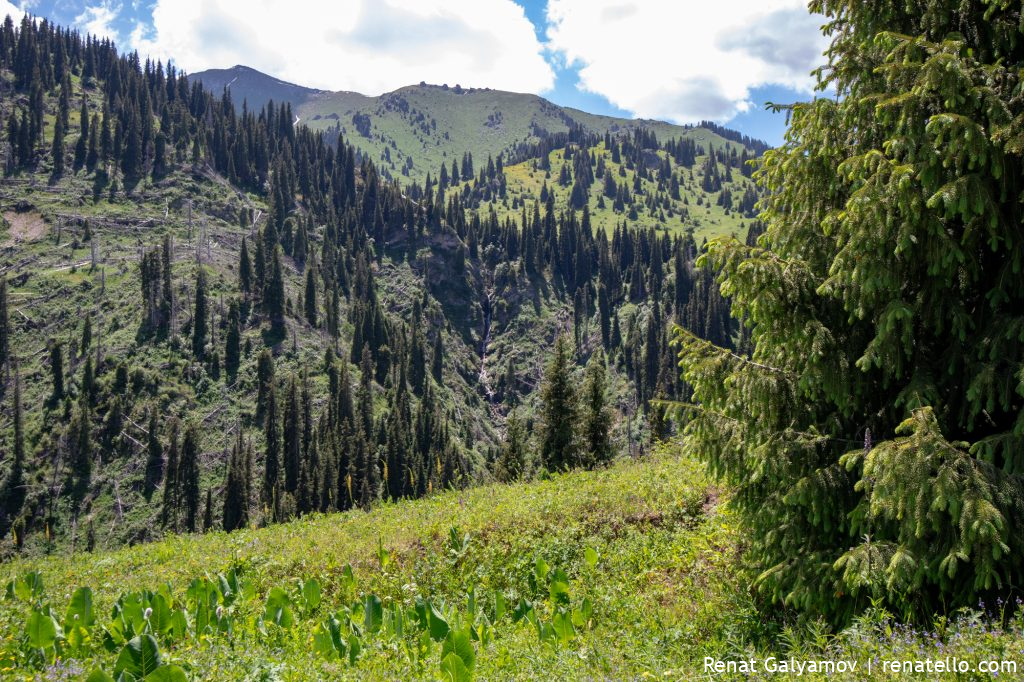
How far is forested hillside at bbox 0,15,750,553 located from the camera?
96688mm

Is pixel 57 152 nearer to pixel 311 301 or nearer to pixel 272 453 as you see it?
pixel 311 301

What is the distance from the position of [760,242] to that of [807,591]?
13.8 feet

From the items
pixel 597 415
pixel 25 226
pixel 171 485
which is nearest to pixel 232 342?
pixel 171 485

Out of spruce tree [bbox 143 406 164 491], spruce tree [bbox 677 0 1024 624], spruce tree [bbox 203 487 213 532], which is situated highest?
spruce tree [bbox 677 0 1024 624]

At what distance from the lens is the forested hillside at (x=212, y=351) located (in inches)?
3807

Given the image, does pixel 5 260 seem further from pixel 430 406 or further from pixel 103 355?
pixel 430 406

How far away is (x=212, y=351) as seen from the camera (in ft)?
423

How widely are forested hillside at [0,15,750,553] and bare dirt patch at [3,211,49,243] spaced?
1.28ft

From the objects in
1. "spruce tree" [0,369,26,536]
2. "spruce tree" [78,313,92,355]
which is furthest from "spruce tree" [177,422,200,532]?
"spruce tree" [78,313,92,355]

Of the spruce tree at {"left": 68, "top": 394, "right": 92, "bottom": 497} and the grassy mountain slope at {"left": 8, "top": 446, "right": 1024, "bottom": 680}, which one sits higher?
the grassy mountain slope at {"left": 8, "top": 446, "right": 1024, "bottom": 680}

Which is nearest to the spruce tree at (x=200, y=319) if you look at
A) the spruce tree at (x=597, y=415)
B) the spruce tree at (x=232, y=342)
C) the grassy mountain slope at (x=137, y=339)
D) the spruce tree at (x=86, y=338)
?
the grassy mountain slope at (x=137, y=339)

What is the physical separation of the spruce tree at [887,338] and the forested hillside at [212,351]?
2510 centimetres

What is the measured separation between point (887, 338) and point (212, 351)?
14107 cm

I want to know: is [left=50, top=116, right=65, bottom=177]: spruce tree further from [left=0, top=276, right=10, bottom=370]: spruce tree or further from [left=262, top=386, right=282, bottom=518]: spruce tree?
[left=262, top=386, right=282, bottom=518]: spruce tree
